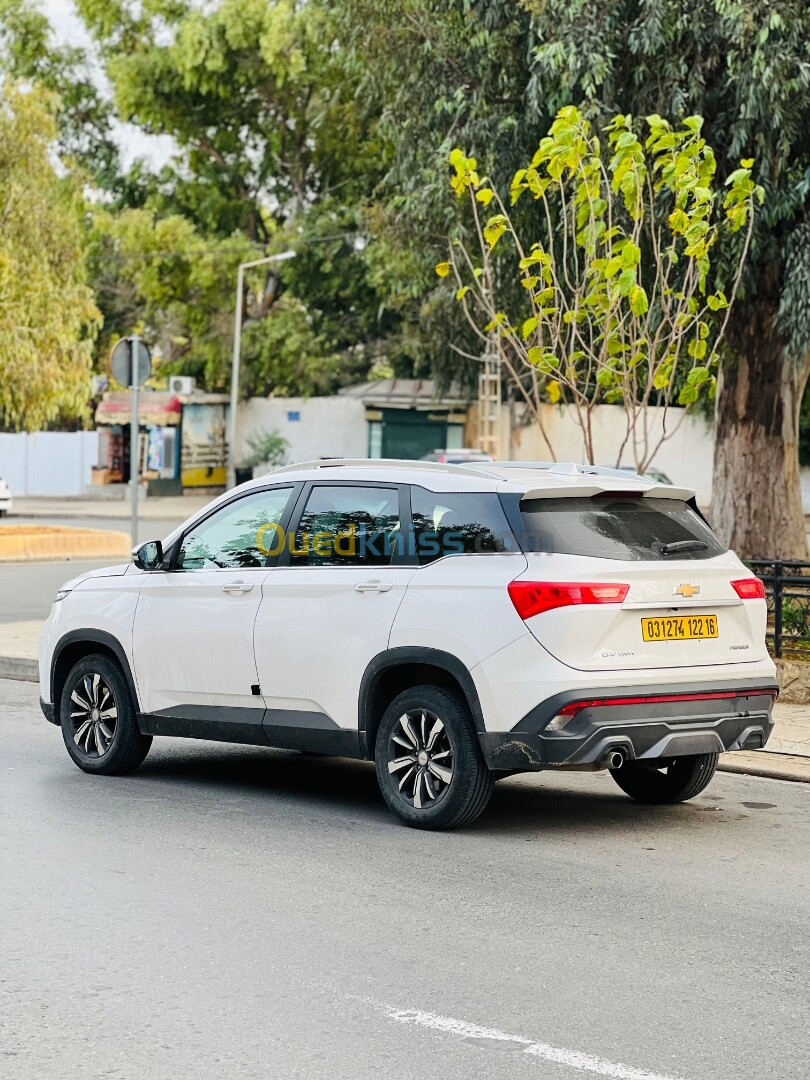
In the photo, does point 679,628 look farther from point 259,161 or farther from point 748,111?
point 259,161

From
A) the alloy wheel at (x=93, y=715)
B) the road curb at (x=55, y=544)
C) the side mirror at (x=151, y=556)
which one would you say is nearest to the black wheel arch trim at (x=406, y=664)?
the side mirror at (x=151, y=556)

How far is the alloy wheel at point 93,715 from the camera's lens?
362 inches

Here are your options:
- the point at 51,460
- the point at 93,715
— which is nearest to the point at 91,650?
the point at 93,715

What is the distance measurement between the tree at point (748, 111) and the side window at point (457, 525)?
767 centimetres

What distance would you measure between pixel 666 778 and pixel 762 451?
8.21m

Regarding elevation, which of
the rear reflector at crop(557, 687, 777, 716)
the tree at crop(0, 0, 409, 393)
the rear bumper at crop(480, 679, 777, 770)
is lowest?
the rear bumper at crop(480, 679, 777, 770)

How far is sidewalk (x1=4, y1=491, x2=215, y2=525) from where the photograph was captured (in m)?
43.5

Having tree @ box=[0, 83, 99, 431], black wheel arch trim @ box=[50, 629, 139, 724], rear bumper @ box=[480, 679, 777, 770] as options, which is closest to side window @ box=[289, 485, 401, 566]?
rear bumper @ box=[480, 679, 777, 770]

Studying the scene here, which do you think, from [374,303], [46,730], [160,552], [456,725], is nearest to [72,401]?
[46,730]

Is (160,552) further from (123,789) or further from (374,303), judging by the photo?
(374,303)

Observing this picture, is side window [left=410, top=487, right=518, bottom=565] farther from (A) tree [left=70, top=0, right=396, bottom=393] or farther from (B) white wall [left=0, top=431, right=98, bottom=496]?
(B) white wall [left=0, top=431, right=98, bottom=496]

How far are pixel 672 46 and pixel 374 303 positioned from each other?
1550 inches

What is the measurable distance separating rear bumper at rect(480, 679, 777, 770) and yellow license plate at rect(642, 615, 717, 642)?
8.9 inches

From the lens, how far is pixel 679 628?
7582mm
